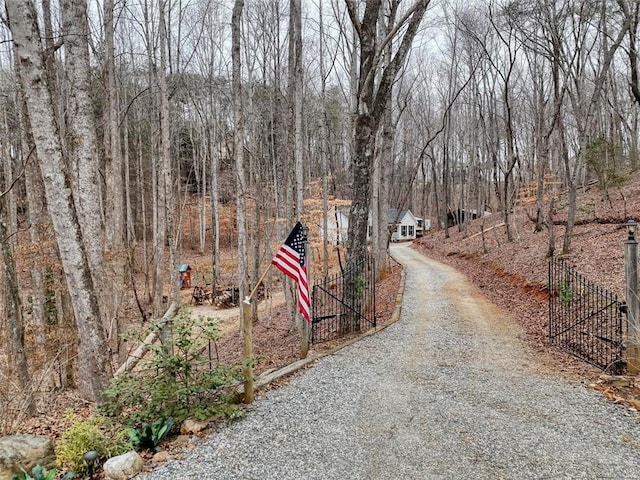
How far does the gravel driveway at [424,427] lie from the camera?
3.22 metres

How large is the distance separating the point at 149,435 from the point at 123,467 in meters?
0.40

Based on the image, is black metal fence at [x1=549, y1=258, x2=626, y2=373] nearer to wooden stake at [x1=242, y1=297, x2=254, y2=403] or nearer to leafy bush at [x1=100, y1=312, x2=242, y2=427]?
wooden stake at [x1=242, y1=297, x2=254, y2=403]

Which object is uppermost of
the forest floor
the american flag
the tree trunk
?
the tree trunk

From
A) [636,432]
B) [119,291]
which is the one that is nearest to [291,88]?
[119,291]

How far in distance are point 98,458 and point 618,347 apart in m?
6.18

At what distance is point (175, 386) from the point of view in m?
3.79

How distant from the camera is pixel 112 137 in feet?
28.3

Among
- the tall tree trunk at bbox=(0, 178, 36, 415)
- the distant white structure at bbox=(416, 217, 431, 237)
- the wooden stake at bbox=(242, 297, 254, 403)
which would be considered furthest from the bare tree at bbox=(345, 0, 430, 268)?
the distant white structure at bbox=(416, 217, 431, 237)

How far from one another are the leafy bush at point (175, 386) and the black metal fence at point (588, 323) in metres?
4.97

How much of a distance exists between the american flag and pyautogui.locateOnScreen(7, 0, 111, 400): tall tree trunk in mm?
2114

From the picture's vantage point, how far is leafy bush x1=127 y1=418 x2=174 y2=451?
3.48 meters

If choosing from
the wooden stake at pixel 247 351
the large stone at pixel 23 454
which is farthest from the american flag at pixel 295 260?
the large stone at pixel 23 454

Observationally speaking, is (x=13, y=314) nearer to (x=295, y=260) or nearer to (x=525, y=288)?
(x=295, y=260)

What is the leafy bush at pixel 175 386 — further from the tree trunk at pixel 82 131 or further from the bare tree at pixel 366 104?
the bare tree at pixel 366 104
